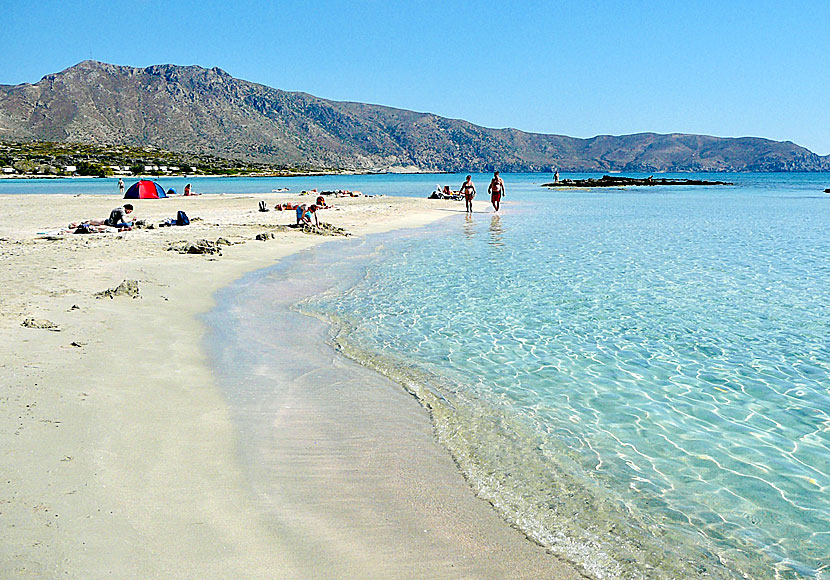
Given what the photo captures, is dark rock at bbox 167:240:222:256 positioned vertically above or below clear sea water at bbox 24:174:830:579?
above

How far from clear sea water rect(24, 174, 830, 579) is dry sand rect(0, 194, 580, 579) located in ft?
1.74

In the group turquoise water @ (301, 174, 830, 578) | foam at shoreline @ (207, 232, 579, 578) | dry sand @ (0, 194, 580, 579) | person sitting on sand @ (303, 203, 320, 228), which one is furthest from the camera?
person sitting on sand @ (303, 203, 320, 228)

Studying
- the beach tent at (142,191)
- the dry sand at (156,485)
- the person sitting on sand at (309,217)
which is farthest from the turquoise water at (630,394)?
the beach tent at (142,191)

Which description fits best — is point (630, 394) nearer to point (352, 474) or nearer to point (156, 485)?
point (352, 474)

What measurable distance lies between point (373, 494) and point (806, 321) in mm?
8656

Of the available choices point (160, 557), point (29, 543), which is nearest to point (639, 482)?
point (160, 557)

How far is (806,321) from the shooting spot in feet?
33.3

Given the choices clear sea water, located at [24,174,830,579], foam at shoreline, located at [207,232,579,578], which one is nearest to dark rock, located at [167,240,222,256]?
clear sea water, located at [24,174,830,579]

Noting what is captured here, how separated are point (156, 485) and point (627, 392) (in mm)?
4974

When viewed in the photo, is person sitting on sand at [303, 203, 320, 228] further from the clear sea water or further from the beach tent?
the beach tent

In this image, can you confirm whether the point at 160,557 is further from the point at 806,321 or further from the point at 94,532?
the point at 806,321

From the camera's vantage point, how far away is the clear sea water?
14.3 feet

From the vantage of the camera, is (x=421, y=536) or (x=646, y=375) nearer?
(x=421, y=536)

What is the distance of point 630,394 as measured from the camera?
23.1ft
